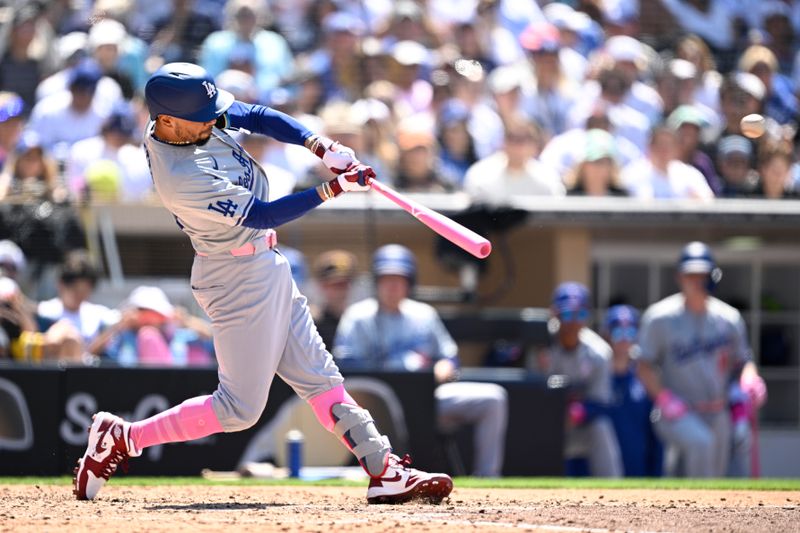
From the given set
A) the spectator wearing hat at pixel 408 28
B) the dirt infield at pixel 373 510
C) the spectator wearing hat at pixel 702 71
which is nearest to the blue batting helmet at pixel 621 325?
the spectator wearing hat at pixel 702 71

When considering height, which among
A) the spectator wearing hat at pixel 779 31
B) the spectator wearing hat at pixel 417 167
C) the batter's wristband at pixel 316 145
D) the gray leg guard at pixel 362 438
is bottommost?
the gray leg guard at pixel 362 438

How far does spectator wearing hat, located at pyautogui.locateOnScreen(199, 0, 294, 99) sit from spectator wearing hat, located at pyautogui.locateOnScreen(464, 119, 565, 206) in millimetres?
1968

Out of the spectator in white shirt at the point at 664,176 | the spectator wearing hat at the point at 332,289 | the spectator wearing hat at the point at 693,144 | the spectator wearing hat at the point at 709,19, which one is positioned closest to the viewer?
the spectator wearing hat at the point at 332,289

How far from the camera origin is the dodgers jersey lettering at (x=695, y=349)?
9781 mm

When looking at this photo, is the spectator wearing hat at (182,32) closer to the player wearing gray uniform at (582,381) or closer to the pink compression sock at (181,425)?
the player wearing gray uniform at (582,381)

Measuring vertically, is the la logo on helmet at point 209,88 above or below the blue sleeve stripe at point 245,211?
above

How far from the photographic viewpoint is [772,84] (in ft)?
40.7

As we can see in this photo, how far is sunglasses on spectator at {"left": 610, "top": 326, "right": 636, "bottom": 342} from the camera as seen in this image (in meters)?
10.1

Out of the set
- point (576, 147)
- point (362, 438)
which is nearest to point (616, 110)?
point (576, 147)

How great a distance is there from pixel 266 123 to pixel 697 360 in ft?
16.6

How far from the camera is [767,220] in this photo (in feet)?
35.8

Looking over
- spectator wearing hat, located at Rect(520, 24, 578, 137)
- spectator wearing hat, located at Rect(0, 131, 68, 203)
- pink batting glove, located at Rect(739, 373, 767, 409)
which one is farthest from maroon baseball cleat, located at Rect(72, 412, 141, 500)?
spectator wearing hat, located at Rect(520, 24, 578, 137)

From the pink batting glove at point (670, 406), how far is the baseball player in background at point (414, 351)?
1.36m

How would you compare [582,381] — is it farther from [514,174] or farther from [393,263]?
[514,174]
